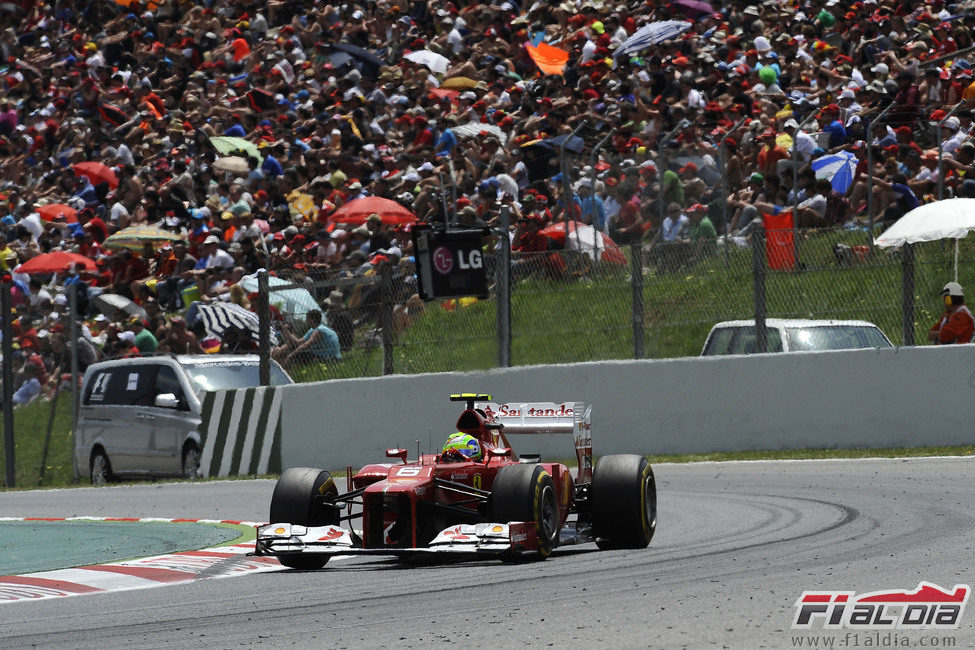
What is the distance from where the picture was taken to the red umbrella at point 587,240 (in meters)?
16.2

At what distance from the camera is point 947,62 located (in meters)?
19.4

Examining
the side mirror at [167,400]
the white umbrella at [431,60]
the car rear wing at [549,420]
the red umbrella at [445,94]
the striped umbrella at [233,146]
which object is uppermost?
the white umbrella at [431,60]

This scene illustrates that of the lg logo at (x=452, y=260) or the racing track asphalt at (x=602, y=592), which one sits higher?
the lg logo at (x=452, y=260)

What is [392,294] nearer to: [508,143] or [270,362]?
[270,362]

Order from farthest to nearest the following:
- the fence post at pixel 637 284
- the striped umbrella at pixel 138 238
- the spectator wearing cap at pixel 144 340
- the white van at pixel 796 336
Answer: the striped umbrella at pixel 138 238, the spectator wearing cap at pixel 144 340, the fence post at pixel 637 284, the white van at pixel 796 336

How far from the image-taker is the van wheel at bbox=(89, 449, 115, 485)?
18.9 meters

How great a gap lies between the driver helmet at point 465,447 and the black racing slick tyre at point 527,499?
45 cm

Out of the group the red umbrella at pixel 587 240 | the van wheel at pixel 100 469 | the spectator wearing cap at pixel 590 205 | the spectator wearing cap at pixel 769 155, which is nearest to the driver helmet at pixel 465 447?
the red umbrella at pixel 587 240

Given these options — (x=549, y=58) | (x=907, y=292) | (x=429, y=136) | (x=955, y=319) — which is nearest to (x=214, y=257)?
(x=429, y=136)

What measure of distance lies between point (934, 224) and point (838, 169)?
2324mm

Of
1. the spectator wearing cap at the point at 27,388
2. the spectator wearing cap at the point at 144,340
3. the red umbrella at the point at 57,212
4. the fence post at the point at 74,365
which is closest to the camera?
the fence post at the point at 74,365

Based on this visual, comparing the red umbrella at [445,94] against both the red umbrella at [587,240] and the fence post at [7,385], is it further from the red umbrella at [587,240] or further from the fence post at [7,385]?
the fence post at [7,385]

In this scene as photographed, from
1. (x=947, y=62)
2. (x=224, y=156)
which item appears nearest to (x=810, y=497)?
(x=947, y=62)

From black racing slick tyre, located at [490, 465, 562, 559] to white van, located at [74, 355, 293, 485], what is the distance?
31.6 ft
